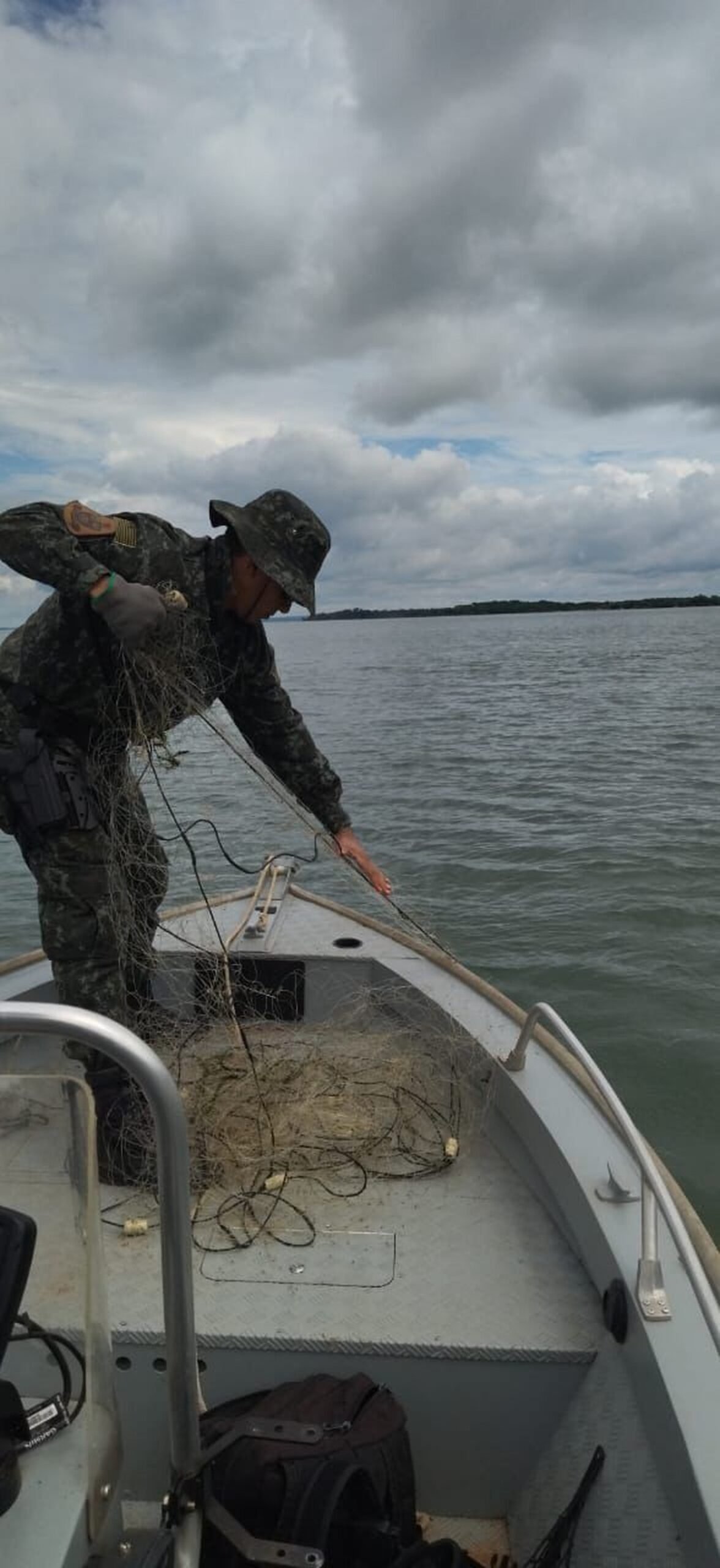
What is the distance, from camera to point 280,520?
2656 millimetres

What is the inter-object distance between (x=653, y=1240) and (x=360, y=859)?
1737mm

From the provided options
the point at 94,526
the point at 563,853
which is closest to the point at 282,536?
the point at 94,526

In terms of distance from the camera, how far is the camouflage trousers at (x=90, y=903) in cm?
262

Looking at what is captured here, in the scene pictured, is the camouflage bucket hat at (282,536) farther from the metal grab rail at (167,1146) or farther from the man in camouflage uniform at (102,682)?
the metal grab rail at (167,1146)

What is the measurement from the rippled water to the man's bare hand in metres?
0.51

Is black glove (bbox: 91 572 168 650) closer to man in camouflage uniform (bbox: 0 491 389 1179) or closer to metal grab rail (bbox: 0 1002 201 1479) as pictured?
man in camouflage uniform (bbox: 0 491 389 1179)

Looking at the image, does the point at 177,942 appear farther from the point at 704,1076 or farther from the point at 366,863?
the point at 704,1076

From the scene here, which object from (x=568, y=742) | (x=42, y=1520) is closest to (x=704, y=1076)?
(x=42, y=1520)

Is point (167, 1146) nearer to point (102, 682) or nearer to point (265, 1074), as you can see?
point (102, 682)

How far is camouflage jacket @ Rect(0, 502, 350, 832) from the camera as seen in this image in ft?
7.71

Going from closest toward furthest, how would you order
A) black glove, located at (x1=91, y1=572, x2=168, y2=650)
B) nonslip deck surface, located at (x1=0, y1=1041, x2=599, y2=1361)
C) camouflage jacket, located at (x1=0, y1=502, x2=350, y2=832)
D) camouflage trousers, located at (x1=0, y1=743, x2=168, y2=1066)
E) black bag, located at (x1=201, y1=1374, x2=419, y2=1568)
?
black bag, located at (x1=201, y1=1374, x2=419, y2=1568)
nonslip deck surface, located at (x1=0, y1=1041, x2=599, y2=1361)
black glove, located at (x1=91, y1=572, x2=168, y2=650)
camouflage jacket, located at (x1=0, y1=502, x2=350, y2=832)
camouflage trousers, located at (x1=0, y1=743, x2=168, y2=1066)

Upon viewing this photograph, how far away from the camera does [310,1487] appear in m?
1.48

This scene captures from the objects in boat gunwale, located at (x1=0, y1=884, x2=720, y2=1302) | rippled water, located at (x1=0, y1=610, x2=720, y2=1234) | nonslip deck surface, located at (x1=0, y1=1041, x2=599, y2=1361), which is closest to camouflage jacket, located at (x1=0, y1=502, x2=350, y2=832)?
rippled water, located at (x1=0, y1=610, x2=720, y2=1234)

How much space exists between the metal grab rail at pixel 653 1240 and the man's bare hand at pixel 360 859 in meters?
1.22
